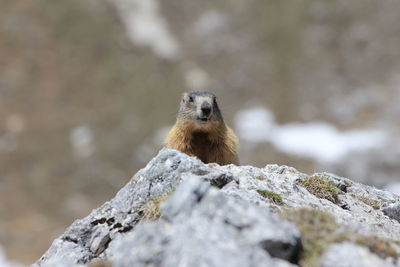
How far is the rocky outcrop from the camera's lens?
812 cm

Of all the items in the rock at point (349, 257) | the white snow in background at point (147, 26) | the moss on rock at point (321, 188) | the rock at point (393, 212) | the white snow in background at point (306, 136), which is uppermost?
the white snow in background at point (147, 26)

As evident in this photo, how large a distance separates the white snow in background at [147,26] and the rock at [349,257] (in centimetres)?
8209

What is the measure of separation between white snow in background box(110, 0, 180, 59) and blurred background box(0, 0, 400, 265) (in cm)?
24

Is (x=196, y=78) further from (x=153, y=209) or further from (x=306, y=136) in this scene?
(x=153, y=209)

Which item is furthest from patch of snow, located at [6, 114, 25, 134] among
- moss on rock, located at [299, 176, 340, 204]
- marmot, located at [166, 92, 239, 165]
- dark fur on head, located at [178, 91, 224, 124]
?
moss on rock, located at [299, 176, 340, 204]

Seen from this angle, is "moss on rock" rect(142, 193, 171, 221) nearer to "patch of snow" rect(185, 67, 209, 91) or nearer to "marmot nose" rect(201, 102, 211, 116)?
"marmot nose" rect(201, 102, 211, 116)

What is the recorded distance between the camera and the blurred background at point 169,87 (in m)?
71.4

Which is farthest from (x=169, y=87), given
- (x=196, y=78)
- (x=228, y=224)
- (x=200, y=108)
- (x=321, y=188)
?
(x=228, y=224)

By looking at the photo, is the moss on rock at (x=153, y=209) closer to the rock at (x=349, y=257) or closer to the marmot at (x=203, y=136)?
the rock at (x=349, y=257)

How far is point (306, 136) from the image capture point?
74.5 m

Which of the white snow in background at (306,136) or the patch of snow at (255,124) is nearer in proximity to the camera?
the white snow in background at (306,136)

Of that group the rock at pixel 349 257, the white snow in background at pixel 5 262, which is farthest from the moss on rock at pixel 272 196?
the white snow in background at pixel 5 262

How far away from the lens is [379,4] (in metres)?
86.1

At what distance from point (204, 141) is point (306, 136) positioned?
6061cm
